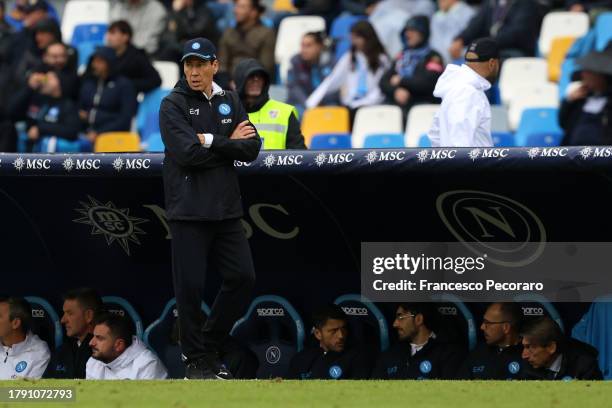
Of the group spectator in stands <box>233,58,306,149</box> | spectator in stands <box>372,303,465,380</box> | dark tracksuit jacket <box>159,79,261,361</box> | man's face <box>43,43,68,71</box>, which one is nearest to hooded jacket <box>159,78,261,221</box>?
dark tracksuit jacket <box>159,79,261,361</box>

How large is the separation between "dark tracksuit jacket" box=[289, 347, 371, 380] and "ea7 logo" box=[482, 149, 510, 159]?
1689mm

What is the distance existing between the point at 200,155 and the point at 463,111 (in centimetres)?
207

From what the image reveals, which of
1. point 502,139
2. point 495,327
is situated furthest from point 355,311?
point 502,139

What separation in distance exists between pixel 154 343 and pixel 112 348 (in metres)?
0.41

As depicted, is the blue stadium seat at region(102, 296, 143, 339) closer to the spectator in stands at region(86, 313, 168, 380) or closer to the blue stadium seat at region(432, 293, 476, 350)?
the spectator in stands at region(86, 313, 168, 380)

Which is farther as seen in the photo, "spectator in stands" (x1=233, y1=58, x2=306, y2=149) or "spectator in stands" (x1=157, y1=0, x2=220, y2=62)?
"spectator in stands" (x1=157, y1=0, x2=220, y2=62)

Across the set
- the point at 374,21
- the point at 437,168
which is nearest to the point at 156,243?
the point at 437,168

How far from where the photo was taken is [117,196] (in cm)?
895

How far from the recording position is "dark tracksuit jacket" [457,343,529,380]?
852 centimetres

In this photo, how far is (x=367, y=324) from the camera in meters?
9.02

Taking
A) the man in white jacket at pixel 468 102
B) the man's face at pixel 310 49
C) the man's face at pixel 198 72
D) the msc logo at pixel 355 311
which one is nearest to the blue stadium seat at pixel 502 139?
the man's face at pixel 310 49

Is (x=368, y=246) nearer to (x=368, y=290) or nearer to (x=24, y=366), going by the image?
(x=368, y=290)

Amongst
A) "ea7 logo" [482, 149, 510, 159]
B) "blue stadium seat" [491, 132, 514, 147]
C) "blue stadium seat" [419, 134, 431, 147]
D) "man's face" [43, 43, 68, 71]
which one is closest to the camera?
"ea7 logo" [482, 149, 510, 159]

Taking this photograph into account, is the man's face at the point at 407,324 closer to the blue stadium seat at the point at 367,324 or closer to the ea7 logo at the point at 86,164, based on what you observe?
the blue stadium seat at the point at 367,324
